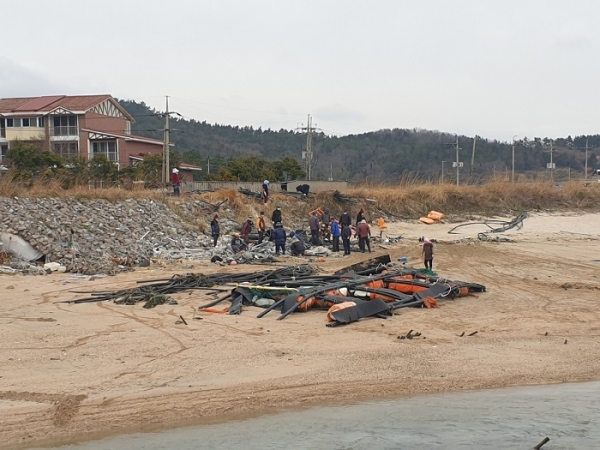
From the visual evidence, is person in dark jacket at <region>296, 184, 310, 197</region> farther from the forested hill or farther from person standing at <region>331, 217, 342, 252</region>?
the forested hill

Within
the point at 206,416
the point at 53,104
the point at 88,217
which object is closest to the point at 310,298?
the point at 206,416

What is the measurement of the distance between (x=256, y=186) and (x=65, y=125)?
24806mm

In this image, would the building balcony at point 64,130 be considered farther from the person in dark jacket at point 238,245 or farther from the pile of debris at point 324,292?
the pile of debris at point 324,292

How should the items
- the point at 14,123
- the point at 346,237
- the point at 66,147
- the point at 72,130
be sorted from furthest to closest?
1. the point at 14,123
2. the point at 72,130
3. the point at 66,147
4. the point at 346,237

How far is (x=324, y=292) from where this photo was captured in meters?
13.9

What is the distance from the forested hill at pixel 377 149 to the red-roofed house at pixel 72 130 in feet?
106

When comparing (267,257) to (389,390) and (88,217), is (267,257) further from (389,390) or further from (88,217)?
(389,390)

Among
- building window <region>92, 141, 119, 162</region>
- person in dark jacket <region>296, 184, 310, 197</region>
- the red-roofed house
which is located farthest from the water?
building window <region>92, 141, 119, 162</region>

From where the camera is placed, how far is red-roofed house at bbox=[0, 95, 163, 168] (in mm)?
53806

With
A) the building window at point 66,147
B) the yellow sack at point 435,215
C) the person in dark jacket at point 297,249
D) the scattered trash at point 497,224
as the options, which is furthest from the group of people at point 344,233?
the building window at point 66,147

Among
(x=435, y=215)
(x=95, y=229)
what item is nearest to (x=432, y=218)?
(x=435, y=215)

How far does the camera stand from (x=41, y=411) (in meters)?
8.16

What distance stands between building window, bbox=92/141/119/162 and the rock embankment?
2523cm

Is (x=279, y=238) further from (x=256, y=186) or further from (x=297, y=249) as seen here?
(x=256, y=186)
